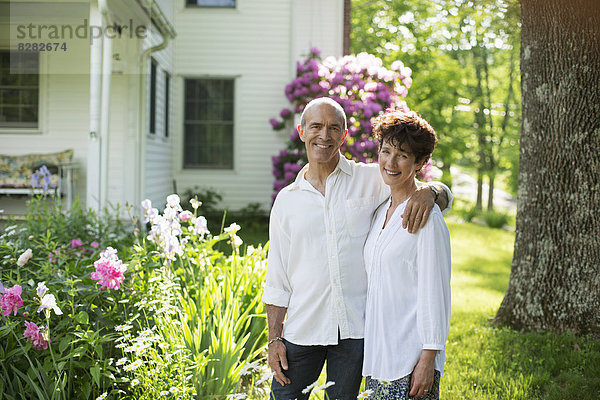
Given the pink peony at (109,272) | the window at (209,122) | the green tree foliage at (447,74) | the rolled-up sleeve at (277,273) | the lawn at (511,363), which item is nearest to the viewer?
the rolled-up sleeve at (277,273)

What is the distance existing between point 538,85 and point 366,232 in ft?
10.7

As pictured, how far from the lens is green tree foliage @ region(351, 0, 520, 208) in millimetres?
21359

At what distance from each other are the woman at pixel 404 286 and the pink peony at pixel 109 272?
56.8 inches

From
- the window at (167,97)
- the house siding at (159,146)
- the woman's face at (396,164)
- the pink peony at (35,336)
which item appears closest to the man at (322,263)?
the woman's face at (396,164)

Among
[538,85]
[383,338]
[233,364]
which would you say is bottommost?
[233,364]

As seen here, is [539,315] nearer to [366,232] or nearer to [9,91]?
[366,232]

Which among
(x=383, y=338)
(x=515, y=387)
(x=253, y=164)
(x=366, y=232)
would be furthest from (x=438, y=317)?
(x=253, y=164)

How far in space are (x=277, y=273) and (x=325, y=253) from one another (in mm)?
285

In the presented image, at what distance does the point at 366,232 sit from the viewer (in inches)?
101

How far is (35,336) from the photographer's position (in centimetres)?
296

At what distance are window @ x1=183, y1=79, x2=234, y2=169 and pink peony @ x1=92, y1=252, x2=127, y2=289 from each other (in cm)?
1049

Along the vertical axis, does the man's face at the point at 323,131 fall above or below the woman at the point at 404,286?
above

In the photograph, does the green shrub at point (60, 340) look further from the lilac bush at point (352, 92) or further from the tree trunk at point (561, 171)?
the lilac bush at point (352, 92)

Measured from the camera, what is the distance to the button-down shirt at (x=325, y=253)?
8.30 ft
